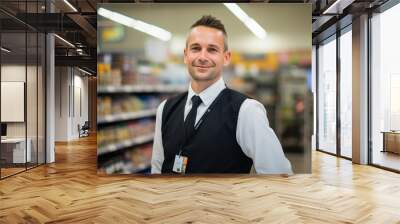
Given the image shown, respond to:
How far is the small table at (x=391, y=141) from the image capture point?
23.9ft

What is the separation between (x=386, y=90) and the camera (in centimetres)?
768

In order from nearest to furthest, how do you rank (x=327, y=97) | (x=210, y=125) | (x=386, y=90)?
1. (x=210, y=125)
2. (x=386, y=90)
3. (x=327, y=97)

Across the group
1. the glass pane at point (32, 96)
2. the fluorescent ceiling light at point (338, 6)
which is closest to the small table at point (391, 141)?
the fluorescent ceiling light at point (338, 6)

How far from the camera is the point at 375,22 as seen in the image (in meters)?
8.12

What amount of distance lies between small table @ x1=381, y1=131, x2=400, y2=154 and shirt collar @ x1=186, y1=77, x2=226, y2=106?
11.0ft

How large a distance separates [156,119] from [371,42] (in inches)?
187

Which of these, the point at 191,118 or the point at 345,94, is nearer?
the point at 191,118

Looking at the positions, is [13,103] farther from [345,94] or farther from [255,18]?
[345,94]

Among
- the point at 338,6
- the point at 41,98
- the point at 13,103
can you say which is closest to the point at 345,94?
the point at 338,6

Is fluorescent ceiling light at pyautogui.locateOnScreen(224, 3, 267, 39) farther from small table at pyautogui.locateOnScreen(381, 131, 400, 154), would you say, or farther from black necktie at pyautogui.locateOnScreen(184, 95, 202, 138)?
small table at pyautogui.locateOnScreen(381, 131, 400, 154)

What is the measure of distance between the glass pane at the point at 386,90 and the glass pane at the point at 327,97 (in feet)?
6.81

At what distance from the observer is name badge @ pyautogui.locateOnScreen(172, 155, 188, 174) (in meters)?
6.45

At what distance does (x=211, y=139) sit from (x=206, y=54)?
132 cm

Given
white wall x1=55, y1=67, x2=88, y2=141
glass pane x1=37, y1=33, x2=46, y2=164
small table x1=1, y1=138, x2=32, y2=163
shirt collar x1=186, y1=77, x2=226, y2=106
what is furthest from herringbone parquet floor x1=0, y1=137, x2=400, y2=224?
white wall x1=55, y1=67, x2=88, y2=141
